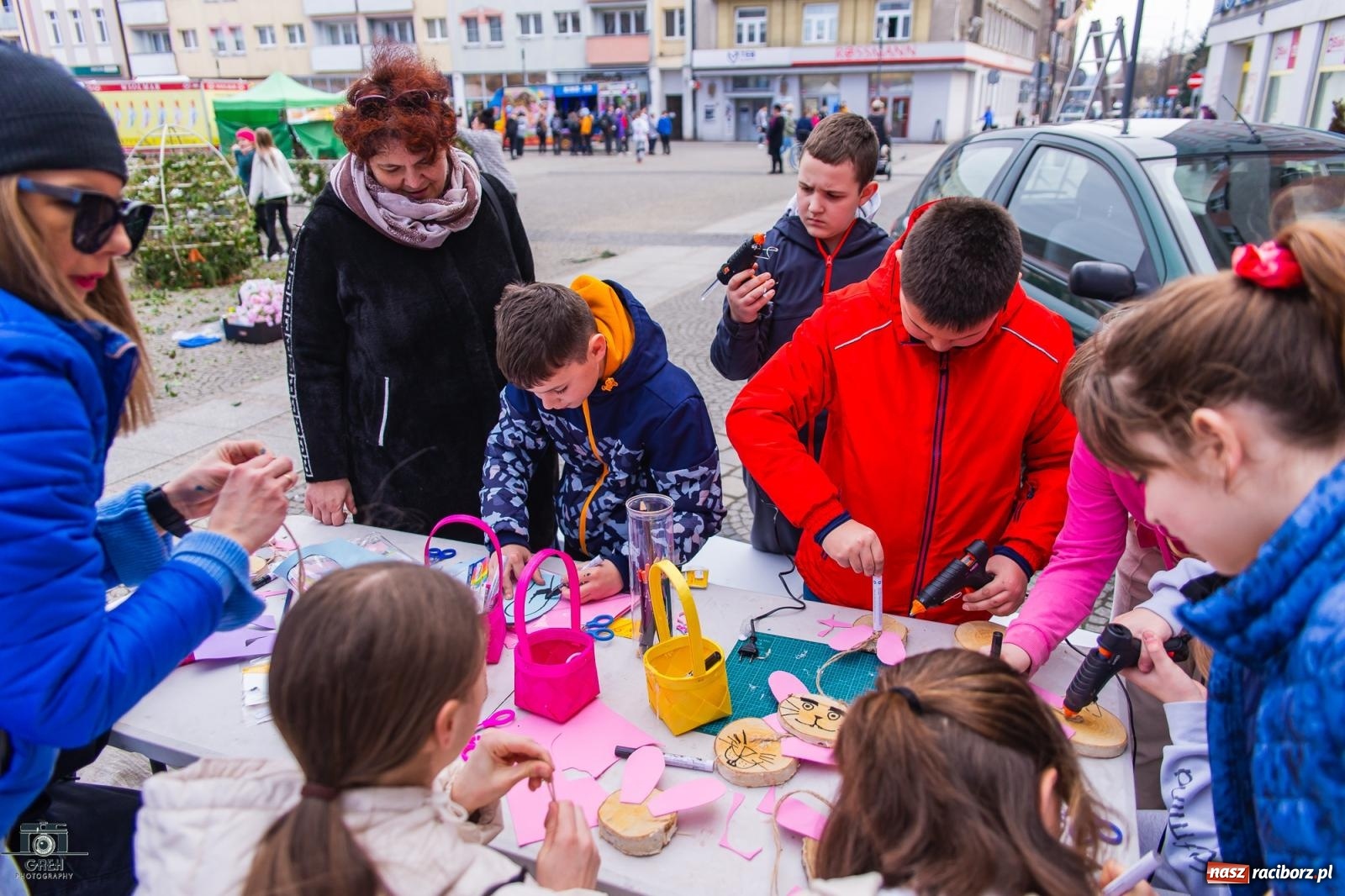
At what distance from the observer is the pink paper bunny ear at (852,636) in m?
1.88

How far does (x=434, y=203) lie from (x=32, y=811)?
5.67 feet

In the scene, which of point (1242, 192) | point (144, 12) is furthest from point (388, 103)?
point (144, 12)

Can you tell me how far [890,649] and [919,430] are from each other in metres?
0.53

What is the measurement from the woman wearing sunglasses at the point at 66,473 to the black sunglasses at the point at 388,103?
3.70 feet

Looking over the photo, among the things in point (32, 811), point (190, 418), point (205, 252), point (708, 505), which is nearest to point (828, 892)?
point (708, 505)

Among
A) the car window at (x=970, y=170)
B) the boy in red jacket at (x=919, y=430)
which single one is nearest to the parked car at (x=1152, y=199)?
the car window at (x=970, y=170)

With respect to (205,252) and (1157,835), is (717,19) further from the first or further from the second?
(1157,835)

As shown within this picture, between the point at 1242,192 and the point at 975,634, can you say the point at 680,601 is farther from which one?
the point at 1242,192

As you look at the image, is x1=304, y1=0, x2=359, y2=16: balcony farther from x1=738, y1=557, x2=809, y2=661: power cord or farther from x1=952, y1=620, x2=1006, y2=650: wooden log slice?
x1=952, y1=620, x2=1006, y2=650: wooden log slice

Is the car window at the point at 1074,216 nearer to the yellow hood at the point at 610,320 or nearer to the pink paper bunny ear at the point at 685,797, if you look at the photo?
the yellow hood at the point at 610,320

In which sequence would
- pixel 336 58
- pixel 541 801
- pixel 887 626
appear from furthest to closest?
pixel 336 58 → pixel 887 626 → pixel 541 801

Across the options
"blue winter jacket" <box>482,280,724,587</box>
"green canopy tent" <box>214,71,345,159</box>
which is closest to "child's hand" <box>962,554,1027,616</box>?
"blue winter jacket" <box>482,280,724,587</box>

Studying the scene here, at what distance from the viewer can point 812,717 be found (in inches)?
64.4

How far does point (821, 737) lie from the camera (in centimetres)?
158
